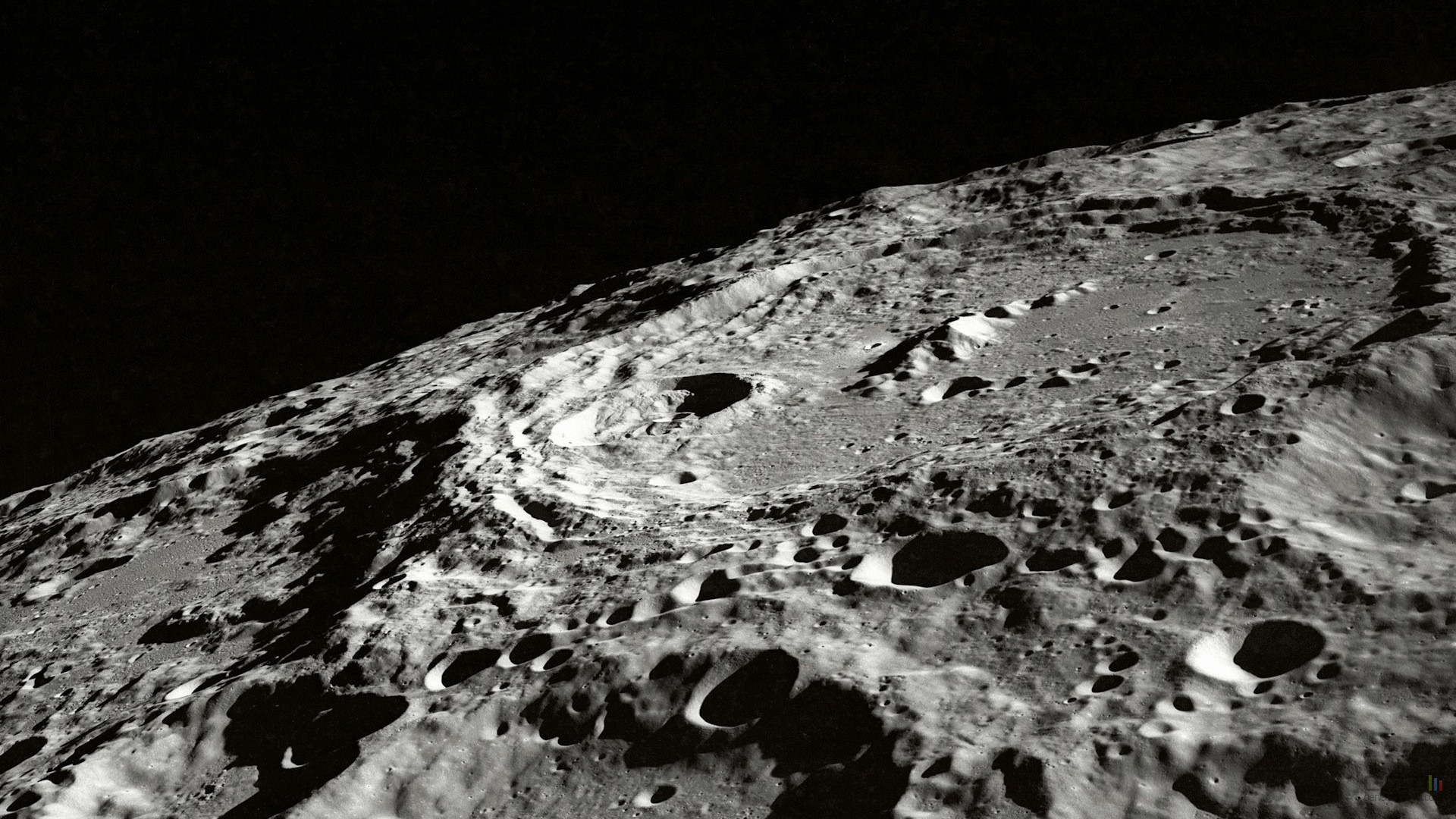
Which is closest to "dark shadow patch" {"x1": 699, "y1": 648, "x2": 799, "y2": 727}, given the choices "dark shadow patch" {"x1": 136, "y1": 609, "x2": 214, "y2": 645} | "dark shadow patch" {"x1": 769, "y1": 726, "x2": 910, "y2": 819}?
"dark shadow patch" {"x1": 769, "y1": 726, "x2": 910, "y2": 819}

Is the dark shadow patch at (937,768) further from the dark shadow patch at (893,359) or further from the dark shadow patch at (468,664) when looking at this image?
the dark shadow patch at (893,359)

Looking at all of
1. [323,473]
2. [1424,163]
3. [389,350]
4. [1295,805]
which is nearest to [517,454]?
[323,473]

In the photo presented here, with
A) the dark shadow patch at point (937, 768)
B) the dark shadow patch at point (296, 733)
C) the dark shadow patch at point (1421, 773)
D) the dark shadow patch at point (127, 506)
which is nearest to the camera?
the dark shadow patch at point (1421, 773)

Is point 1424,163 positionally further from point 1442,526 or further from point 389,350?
point 389,350

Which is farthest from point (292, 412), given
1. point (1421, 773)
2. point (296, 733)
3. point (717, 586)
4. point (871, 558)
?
point (1421, 773)

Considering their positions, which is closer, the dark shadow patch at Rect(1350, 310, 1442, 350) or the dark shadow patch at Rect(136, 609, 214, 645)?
the dark shadow patch at Rect(1350, 310, 1442, 350)

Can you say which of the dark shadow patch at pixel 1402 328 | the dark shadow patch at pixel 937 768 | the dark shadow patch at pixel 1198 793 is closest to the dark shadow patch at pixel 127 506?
the dark shadow patch at pixel 937 768

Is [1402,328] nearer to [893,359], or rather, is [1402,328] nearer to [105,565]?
[893,359]

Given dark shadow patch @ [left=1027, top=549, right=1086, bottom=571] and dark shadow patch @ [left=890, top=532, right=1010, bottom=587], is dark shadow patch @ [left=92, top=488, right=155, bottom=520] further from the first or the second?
dark shadow patch @ [left=1027, top=549, right=1086, bottom=571]
